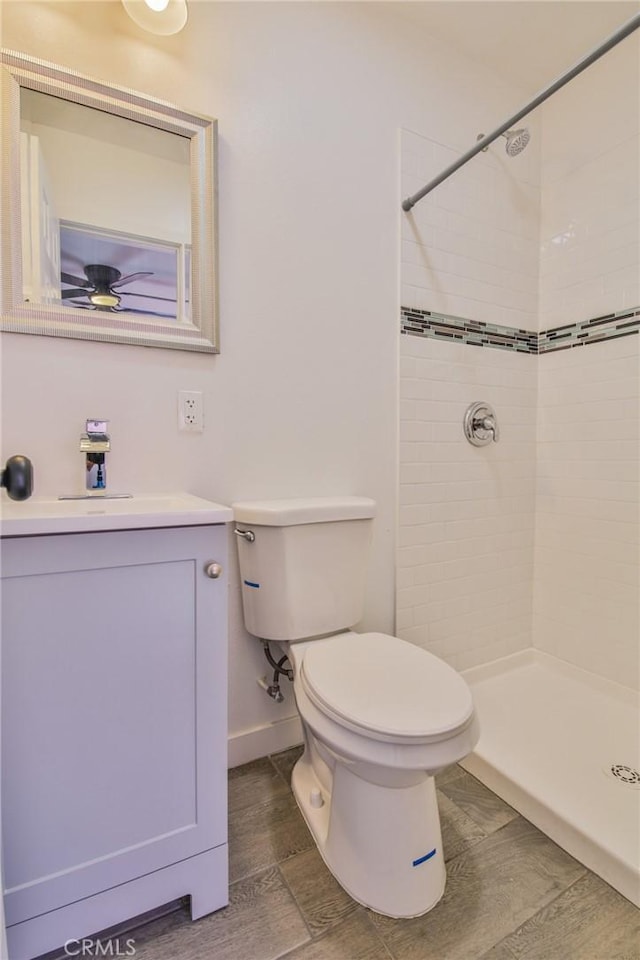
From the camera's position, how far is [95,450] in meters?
1.08

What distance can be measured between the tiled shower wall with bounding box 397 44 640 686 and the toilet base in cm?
68

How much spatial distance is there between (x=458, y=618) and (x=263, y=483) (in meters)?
0.99

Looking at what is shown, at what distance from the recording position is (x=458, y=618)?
1.75 meters

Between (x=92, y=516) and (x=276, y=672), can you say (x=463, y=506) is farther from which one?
(x=92, y=516)

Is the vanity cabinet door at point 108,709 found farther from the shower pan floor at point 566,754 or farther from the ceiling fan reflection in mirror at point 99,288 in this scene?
the shower pan floor at point 566,754

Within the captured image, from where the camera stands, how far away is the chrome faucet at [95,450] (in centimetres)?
108

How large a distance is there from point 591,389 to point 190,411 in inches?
60.6

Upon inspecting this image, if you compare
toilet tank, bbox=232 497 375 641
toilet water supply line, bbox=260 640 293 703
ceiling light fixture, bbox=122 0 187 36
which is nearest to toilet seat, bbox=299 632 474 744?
toilet tank, bbox=232 497 375 641

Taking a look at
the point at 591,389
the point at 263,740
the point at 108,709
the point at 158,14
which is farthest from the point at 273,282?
the point at 263,740

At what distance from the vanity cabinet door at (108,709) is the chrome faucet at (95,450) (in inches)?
15.8

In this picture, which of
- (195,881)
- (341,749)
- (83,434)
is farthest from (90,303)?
(195,881)

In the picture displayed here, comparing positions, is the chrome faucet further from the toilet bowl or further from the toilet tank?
the toilet bowl

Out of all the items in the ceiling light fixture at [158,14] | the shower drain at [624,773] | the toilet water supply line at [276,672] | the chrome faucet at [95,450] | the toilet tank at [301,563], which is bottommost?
the shower drain at [624,773]

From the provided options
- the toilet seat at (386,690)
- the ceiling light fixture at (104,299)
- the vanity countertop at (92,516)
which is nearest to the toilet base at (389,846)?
the toilet seat at (386,690)
